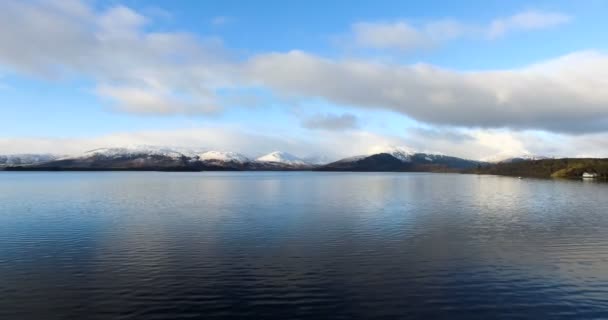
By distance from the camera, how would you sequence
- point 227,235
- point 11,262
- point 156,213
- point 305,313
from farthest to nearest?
1. point 156,213
2. point 227,235
3. point 11,262
4. point 305,313

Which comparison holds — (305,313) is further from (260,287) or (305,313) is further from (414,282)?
(414,282)

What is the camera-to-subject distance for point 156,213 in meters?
54.0

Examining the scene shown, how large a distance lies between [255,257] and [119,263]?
8.96 m

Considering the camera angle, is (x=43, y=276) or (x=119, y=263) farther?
(x=119, y=263)

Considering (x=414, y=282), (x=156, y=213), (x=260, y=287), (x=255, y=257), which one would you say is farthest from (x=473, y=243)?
(x=156, y=213)

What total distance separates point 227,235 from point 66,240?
13.2 metres

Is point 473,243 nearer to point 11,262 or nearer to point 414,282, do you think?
point 414,282

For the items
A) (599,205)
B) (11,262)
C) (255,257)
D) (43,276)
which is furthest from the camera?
(599,205)

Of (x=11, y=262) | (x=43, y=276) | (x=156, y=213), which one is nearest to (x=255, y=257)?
(x=43, y=276)

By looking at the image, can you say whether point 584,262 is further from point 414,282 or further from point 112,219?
point 112,219

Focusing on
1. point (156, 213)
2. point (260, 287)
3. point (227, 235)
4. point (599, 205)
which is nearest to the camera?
point (260, 287)

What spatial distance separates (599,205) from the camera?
66.8 m

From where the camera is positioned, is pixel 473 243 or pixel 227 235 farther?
pixel 227 235

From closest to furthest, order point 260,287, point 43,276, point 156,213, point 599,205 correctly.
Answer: point 260,287 < point 43,276 < point 156,213 < point 599,205
